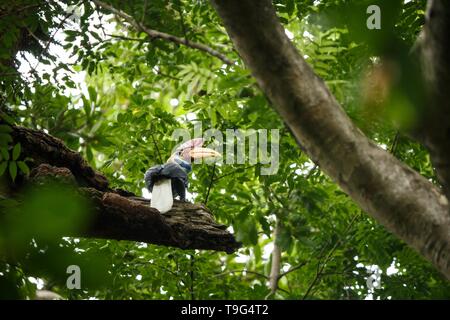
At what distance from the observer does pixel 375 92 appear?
171 cm

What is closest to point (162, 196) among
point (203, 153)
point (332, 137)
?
point (203, 153)

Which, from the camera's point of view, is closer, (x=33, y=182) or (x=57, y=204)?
(x=57, y=204)

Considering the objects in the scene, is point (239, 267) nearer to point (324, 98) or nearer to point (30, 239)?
point (324, 98)

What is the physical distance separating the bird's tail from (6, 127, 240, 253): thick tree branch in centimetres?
8

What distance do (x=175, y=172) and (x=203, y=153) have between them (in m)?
0.40

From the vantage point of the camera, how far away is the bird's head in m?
5.62

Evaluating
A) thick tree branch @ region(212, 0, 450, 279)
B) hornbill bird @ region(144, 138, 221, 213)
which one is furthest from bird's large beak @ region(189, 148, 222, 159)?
thick tree branch @ region(212, 0, 450, 279)

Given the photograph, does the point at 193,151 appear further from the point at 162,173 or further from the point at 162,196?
the point at 162,196

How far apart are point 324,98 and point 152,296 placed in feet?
15.8

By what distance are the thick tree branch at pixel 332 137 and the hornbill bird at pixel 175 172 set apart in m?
2.73
